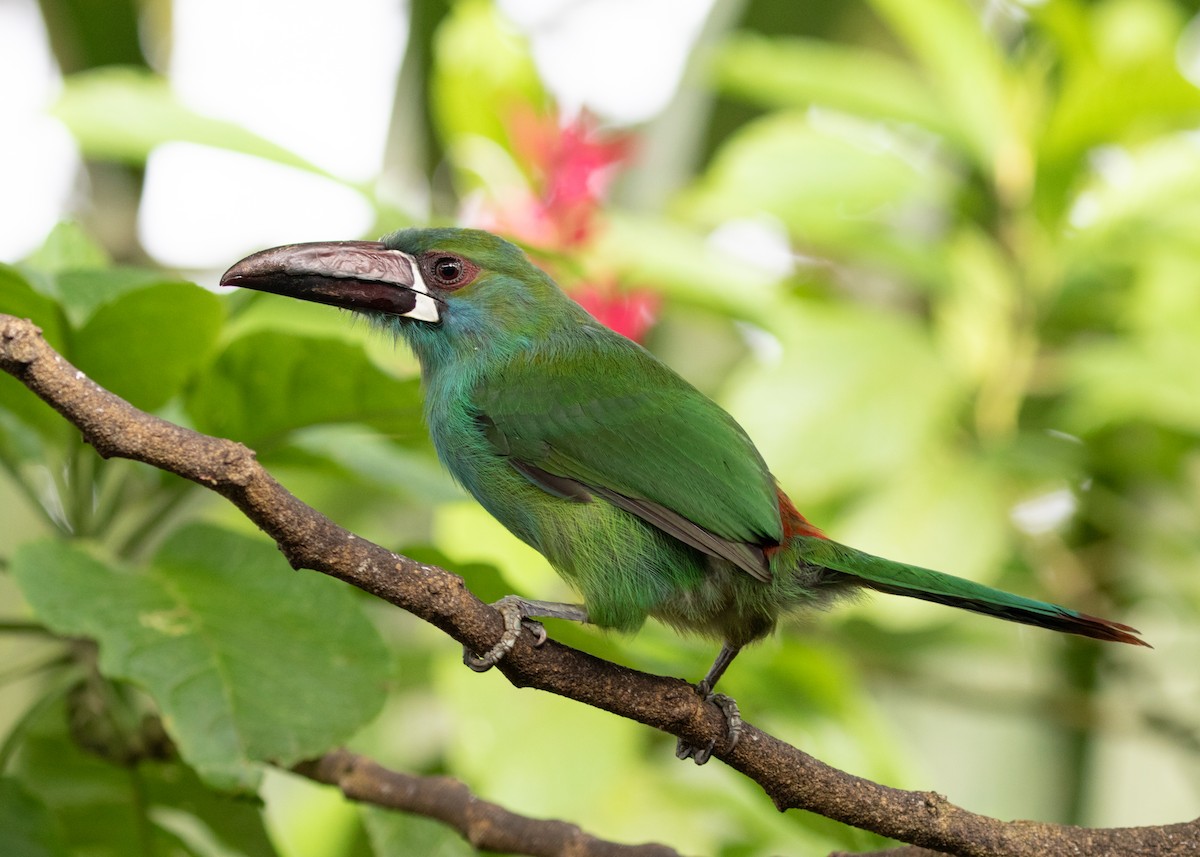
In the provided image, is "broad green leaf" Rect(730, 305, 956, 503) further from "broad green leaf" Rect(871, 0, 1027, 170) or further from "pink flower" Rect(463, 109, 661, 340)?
"broad green leaf" Rect(871, 0, 1027, 170)

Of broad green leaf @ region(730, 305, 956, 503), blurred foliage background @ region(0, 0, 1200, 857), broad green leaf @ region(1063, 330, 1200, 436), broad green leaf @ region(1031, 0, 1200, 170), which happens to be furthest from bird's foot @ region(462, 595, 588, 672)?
broad green leaf @ region(1031, 0, 1200, 170)

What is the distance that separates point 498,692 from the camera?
284 cm

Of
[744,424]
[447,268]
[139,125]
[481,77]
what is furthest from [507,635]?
[481,77]

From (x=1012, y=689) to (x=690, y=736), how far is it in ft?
6.50

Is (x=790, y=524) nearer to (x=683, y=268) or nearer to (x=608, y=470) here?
(x=608, y=470)

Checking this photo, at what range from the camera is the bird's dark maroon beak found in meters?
2.03

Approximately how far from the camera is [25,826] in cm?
203

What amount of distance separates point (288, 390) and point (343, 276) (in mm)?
219

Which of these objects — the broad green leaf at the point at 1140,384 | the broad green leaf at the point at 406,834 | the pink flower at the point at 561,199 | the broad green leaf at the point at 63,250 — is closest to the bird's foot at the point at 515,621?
the broad green leaf at the point at 406,834

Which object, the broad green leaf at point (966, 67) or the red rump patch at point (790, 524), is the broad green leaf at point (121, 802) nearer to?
the red rump patch at point (790, 524)

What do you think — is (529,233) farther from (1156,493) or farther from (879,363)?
(1156,493)

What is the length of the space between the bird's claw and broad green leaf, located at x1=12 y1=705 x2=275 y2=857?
70 cm

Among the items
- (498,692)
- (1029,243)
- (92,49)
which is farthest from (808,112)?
(92,49)

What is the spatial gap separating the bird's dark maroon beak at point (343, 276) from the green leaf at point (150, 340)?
0.09 meters
